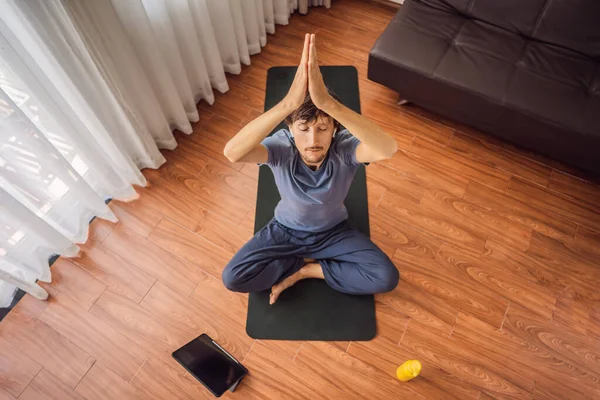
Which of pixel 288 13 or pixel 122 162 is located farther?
pixel 288 13

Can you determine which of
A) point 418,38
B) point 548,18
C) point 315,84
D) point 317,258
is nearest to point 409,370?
point 317,258

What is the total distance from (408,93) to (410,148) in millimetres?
259

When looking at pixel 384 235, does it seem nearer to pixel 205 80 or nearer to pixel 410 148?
pixel 410 148

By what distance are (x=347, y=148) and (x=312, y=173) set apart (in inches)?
5.2

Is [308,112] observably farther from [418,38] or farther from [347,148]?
[418,38]

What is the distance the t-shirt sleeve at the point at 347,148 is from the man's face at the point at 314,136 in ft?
0.15

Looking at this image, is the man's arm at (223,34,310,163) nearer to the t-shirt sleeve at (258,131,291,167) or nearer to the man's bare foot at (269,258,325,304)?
the t-shirt sleeve at (258,131,291,167)

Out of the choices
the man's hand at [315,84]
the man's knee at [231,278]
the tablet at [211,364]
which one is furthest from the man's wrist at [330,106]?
the tablet at [211,364]

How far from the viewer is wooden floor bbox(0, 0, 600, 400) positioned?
1439 mm

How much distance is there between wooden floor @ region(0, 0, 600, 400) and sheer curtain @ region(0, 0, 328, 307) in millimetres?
160

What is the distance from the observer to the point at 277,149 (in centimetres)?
116

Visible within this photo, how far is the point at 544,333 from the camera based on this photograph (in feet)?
4.93

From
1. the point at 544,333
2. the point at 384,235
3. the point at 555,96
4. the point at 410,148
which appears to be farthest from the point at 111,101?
the point at 544,333

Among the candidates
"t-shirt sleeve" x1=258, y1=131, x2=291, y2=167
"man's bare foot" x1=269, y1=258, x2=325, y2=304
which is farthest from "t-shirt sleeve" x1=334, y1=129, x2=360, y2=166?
"man's bare foot" x1=269, y1=258, x2=325, y2=304
